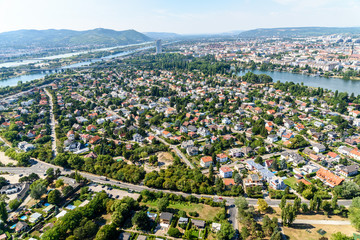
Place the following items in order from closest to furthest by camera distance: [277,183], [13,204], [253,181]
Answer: [13,204]
[277,183]
[253,181]

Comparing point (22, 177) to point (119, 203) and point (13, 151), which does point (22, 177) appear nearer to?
point (13, 151)

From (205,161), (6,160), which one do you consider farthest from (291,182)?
(6,160)

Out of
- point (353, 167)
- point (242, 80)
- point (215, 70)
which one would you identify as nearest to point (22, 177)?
point (353, 167)

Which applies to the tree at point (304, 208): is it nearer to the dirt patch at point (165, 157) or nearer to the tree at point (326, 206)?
the tree at point (326, 206)

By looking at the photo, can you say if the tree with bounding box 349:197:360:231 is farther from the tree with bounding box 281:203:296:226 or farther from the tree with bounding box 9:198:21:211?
the tree with bounding box 9:198:21:211

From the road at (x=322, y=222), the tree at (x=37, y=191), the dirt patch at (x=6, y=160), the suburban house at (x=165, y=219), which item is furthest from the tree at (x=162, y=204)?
the dirt patch at (x=6, y=160)

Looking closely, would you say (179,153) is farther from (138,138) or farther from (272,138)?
(272,138)

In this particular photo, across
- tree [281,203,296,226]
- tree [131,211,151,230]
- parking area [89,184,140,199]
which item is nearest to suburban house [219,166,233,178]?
tree [281,203,296,226]
